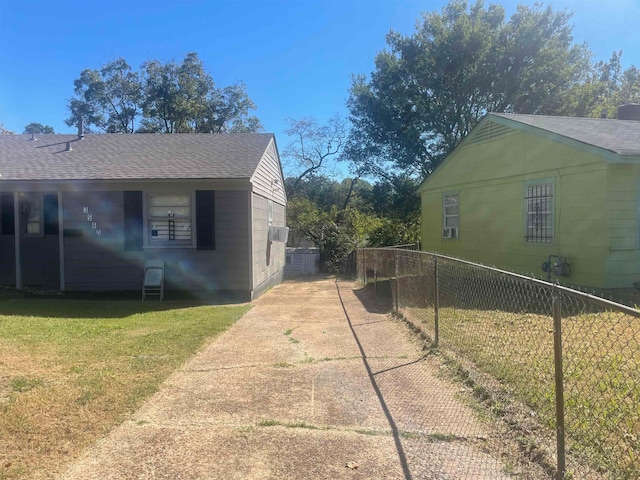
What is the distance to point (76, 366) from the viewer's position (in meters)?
4.81

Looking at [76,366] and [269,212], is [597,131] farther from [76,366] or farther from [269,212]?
[76,366]

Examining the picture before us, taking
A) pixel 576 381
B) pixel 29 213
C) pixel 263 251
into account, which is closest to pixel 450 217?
pixel 263 251

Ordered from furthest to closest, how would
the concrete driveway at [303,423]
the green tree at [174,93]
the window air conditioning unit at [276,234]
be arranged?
1. the green tree at [174,93]
2. the window air conditioning unit at [276,234]
3. the concrete driveway at [303,423]

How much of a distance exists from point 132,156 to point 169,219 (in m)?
2.52

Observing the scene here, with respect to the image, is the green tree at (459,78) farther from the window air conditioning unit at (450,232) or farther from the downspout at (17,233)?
the downspout at (17,233)

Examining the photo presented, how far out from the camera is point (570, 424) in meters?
3.21

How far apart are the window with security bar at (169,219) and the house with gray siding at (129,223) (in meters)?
0.02

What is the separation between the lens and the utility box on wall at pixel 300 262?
17855mm

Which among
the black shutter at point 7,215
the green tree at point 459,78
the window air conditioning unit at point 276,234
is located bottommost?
the window air conditioning unit at point 276,234

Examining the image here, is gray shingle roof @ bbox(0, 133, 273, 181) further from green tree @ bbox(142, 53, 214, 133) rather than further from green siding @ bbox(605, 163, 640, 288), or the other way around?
green tree @ bbox(142, 53, 214, 133)

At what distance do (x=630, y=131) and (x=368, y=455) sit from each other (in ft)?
36.0

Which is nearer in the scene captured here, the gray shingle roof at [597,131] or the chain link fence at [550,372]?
the chain link fence at [550,372]

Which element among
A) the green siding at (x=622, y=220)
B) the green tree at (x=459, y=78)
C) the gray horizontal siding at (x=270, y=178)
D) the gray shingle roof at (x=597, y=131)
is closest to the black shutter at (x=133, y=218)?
the gray horizontal siding at (x=270, y=178)

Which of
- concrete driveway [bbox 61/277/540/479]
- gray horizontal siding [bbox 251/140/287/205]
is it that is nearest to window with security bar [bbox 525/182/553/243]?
concrete driveway [bbox 61/277/540/479]
